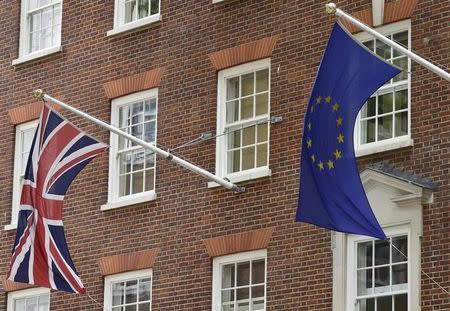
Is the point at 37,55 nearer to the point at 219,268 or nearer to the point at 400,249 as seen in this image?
the point at 219,268

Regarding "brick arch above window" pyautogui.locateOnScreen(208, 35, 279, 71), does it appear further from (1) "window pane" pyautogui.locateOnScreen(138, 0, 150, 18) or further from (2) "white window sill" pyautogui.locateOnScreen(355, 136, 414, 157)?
(2) "white window sill" pyautogui.locateOnScreen(355, 136, 414, 157)

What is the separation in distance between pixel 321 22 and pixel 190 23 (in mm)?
3173

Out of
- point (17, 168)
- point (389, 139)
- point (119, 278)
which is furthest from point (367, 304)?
point (17, 168)

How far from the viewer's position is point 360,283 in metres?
26.4

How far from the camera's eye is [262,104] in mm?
28797

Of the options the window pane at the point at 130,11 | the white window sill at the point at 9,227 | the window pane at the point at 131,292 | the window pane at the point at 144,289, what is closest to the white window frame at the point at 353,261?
the window pane at the point at 144,289

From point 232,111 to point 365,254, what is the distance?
162 inches

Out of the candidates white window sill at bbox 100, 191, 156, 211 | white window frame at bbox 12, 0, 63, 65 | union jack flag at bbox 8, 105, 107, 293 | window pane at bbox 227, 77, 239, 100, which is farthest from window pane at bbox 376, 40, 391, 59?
white window frame at bbox 12, 0, 63, 65

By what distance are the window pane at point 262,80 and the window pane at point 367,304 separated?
4.33 metres

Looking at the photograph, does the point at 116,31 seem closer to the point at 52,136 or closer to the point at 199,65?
the point at 199,65

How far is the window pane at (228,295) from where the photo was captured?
2848 cm

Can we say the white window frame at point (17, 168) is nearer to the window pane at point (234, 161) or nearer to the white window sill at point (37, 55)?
the white window sill at point (37, 55)

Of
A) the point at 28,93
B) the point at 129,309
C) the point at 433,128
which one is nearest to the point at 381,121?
the point at 433,128

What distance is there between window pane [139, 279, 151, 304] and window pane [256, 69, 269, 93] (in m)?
3.85
